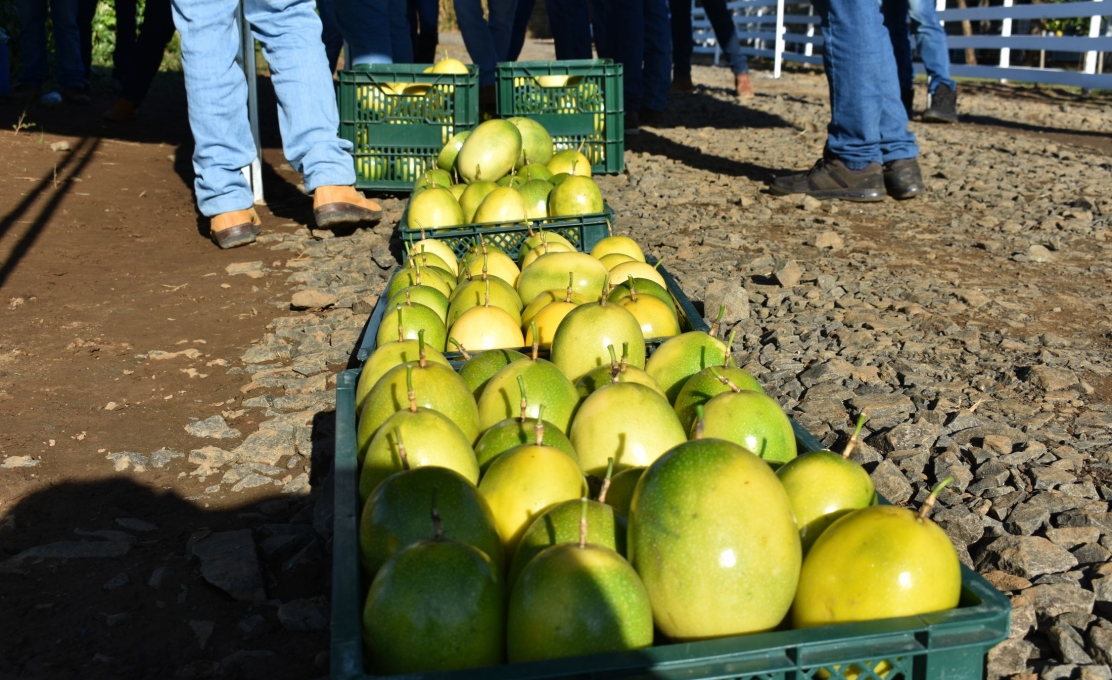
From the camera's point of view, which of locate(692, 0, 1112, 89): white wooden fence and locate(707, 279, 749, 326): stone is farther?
locate(692, 0, 1112, 89): white wooden fence

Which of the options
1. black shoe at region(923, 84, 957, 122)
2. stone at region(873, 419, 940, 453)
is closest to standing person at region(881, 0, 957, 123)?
black shoe at region(923, 84, 957, 122)

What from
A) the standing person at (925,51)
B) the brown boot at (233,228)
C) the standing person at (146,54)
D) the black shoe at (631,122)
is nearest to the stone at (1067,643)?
the brown boot at (233,228)

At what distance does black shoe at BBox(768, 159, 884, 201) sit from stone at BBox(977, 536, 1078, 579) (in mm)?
3790

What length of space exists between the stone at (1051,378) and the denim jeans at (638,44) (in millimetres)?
5483

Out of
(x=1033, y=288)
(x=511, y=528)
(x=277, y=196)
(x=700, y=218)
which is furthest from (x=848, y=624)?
(x=277, y=196)

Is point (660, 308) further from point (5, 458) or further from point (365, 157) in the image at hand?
point (365, 157)

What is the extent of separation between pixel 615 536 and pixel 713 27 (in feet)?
35.8

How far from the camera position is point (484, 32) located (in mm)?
7285

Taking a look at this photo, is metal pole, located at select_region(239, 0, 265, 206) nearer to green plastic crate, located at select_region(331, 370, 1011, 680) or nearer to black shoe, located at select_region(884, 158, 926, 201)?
black shoe, located at select_region(884, 158, 926, 201)

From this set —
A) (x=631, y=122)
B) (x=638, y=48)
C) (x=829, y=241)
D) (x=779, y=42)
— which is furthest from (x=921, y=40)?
(x=779, y=42)

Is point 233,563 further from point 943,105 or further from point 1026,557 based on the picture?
point 943,105

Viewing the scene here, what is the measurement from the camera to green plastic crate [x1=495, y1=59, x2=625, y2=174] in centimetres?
605

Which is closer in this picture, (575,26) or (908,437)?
(908,437)

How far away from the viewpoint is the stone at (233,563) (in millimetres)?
2139
